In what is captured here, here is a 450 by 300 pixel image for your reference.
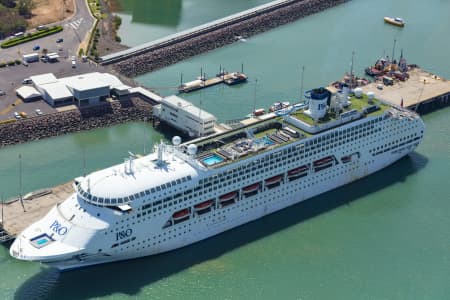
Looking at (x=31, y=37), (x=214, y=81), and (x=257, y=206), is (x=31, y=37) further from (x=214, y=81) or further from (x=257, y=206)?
(x=257, y=206)

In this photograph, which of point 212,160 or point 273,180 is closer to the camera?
point 212,160

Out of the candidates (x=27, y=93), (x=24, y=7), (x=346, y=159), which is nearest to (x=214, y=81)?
(x=27, y=93)

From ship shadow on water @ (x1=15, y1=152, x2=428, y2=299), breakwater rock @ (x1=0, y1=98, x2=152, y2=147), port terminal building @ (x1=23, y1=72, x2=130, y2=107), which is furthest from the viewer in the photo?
port terminal building @ (x1=23, y1=72, x2=130, y2=107)

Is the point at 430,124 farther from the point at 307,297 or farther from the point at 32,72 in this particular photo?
the point at 32,72

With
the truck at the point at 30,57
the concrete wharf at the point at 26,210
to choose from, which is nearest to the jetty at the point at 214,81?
the truck at the point at 30,57

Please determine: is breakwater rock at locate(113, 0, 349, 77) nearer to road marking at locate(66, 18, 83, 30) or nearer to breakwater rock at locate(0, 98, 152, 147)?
breakwater rock at locate(0, 98, 152, 147)

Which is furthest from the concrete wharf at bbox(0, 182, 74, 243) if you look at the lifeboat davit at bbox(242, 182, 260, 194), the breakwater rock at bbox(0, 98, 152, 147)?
the lifeboat davit at bbox(242, 182, 260, 194)
